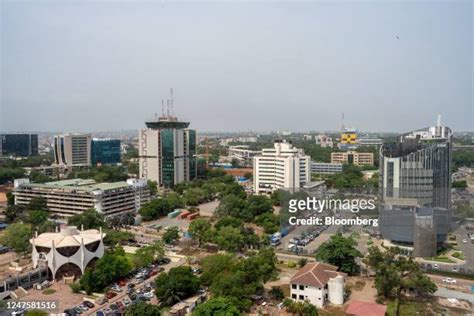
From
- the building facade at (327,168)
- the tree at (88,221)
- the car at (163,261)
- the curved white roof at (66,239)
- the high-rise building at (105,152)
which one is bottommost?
the car at (163,261)

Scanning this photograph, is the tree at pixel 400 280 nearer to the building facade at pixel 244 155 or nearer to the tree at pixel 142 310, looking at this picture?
the tree at pixel 142 310

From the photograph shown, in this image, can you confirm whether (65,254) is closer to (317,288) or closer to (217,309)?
(217,309)

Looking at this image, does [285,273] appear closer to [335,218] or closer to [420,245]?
[335,218]

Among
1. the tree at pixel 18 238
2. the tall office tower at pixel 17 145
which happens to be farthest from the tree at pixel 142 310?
the tall office tower at pixel 17 145

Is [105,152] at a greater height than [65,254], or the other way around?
[105,152]

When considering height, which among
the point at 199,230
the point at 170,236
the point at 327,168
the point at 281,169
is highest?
the point at 281,169

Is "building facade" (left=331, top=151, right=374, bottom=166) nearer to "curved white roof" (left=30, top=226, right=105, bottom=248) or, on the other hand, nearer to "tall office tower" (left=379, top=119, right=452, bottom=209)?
"tall office tower" (left=379, top=119, right=452, bottom=209)

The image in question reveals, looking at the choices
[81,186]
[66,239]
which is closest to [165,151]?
[81,186]
